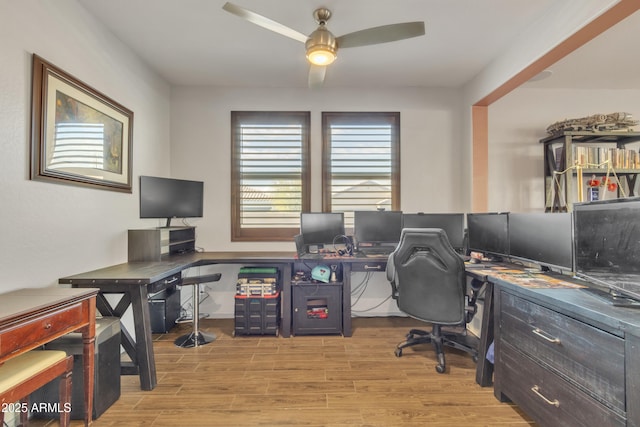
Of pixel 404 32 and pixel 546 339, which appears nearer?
pixel 546 339

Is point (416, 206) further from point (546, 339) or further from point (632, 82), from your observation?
point (632, 82)

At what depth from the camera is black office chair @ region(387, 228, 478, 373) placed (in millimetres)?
2283

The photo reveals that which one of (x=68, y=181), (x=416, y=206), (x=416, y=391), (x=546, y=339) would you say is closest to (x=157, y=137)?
(x=68, y=181)

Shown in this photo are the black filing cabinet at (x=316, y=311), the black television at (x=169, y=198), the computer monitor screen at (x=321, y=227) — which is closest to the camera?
the black television at (x=169, y=198)

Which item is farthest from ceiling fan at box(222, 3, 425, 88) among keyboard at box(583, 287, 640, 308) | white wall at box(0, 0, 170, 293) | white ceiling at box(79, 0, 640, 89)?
keyboard at box(583, 287, 640, 308)

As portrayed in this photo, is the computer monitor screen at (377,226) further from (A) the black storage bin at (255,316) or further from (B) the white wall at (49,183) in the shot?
(B) the white wall at (49,183)

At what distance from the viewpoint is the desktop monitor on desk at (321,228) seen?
3.29 metres

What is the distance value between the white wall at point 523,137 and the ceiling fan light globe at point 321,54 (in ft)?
7.98

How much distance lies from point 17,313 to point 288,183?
2.65 m

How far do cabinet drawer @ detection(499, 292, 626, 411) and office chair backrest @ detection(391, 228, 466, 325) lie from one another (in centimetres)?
40

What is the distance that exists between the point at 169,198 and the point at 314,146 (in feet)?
5.68

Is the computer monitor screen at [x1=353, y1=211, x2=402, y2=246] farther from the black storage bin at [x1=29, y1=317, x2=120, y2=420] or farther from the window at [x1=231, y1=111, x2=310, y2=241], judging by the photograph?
the black storage bin at [x1=29, y1=317, x2=120, y2=420]

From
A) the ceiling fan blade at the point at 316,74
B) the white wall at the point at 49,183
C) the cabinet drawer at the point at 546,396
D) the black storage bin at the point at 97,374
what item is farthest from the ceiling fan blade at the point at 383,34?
the black storage bin at the point at 97,374

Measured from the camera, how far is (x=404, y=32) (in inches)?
75.4
